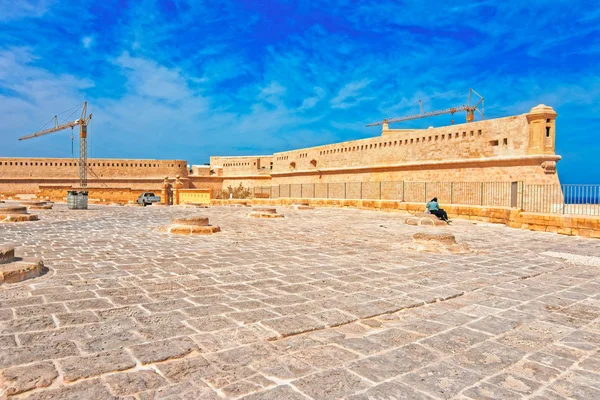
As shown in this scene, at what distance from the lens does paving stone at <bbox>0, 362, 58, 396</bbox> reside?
196cm

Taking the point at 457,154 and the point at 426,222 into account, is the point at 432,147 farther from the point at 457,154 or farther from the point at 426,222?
the point at 426,222

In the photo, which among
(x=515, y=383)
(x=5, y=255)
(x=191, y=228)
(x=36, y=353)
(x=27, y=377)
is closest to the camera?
(x=27, y=377)

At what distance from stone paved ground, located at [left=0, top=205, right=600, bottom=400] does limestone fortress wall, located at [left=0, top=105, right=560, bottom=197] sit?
12914mm

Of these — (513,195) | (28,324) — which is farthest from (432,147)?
(28,324)

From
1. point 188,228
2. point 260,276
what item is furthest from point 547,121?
point 260,276

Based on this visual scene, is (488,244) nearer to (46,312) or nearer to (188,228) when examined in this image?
(188,228)

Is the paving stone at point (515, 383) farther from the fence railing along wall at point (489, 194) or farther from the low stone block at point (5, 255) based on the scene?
the fence railing along wall at point (489, 194)

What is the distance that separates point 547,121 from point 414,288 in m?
15.7

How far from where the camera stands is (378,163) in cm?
2516

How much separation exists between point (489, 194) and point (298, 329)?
16.7 metres

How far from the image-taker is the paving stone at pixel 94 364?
212 centimetres

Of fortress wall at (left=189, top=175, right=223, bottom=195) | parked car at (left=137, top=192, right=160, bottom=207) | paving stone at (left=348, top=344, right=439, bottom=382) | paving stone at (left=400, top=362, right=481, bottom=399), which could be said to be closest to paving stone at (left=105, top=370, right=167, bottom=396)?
paving stone at (left=348, top=344, right=439, bottom=382)

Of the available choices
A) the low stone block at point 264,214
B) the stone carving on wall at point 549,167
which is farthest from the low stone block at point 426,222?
the stone carving on wall at point 549,167

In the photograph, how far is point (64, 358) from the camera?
7.57ft
